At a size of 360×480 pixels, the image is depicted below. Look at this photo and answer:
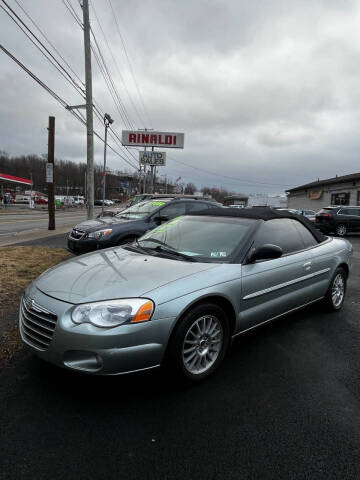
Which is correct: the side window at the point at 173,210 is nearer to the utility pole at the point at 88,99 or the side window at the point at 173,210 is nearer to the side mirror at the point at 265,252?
the side mirror at the point at 265,252

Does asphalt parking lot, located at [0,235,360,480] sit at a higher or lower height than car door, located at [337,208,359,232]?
lower

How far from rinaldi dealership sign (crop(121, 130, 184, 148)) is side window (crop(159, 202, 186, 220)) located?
70.9 ft

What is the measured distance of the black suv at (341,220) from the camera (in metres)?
16.5

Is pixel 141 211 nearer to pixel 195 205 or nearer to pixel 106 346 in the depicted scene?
pixel 195 205

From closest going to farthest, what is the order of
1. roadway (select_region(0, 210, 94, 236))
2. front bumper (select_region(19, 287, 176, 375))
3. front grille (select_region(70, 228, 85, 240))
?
front bumper (select_region(19, 287, 176, 375))
front grille (select_region(70, 228, 85, 240))
roadway (select_region(0, 210, 94, 236))

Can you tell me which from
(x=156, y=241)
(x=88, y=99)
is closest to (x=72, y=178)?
→ (x=88, y=99)

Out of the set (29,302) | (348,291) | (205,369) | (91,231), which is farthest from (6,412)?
(348,291)

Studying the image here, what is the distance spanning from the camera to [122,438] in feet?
6.57

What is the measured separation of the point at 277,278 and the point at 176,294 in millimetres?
1393

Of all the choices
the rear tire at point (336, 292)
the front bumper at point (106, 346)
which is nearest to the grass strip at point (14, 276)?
the front bumper at point (106, 346)

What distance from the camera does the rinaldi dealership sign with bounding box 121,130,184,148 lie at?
28.4 meters

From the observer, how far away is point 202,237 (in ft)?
11.6

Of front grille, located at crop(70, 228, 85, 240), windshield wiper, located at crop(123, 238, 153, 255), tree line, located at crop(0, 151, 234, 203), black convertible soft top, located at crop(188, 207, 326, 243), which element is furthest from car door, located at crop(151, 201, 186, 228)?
tree line, located at crop(0, 151, 234, 203)

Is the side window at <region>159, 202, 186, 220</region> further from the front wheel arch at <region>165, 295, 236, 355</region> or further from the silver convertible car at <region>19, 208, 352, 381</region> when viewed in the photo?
the front wheel arch at <region>165, 295, 236, 355</region>
